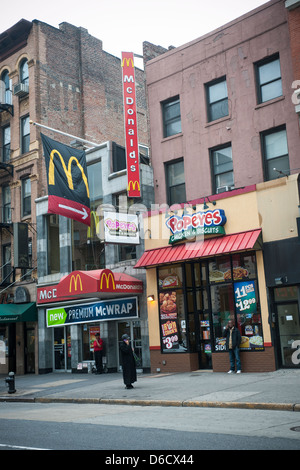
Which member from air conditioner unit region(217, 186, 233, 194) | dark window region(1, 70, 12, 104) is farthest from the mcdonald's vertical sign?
dark window region(1, 70, 12, 104)

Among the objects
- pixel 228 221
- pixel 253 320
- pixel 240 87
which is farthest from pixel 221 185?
pixel 253 320

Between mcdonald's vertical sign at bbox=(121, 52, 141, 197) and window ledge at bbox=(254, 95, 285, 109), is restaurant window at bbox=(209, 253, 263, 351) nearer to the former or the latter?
mcdonald's vertical sign at bbox=(121, 52, 141, 197)

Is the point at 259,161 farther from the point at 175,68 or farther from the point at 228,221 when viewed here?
the point at 175,68

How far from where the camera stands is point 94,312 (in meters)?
24.4

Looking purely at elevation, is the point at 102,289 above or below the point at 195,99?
below

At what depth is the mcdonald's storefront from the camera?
21531 millimetres

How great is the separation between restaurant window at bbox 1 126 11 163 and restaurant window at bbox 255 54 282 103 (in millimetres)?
17060

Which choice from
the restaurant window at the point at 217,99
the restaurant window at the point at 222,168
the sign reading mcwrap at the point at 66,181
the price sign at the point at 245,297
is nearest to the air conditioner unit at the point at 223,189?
the restaurant window at the point at 222,168

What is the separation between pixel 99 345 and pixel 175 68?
491 inches

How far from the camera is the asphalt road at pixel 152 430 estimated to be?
804cm

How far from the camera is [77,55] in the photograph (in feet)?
108

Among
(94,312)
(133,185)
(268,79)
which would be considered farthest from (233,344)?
(268,79)

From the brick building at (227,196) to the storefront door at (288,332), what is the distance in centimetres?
3

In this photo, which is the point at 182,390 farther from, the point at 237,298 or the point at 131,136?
the point at 131,136
